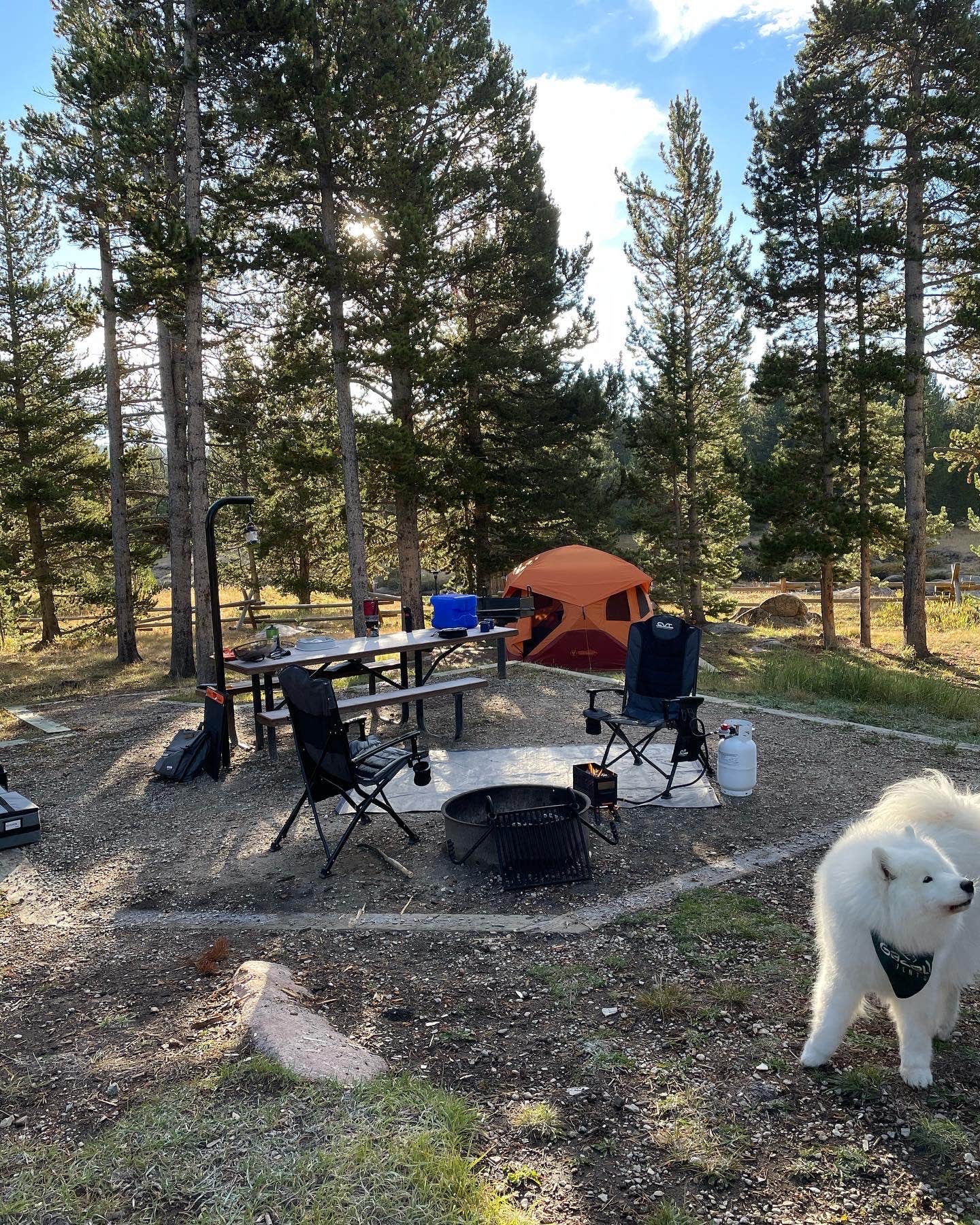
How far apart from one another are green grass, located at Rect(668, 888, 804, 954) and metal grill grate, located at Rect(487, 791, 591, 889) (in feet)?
1.85

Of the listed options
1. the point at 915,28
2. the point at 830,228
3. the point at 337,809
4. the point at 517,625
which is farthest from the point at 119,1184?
the point at 915,28

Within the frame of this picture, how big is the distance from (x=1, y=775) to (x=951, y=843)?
5.43m

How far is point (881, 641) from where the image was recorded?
16.1 m

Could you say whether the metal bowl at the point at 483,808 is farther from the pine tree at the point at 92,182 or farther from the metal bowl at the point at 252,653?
the pine tree at the point at 92,182

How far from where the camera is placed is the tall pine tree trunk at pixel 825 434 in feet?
48.7

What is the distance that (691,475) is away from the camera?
1712 centimetres

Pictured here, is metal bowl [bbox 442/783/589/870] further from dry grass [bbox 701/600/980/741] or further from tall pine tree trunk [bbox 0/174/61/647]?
tall pine tree trunk [bbox 0/174/61/647]

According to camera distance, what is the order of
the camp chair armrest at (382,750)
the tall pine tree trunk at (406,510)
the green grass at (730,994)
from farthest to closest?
the tall pine tree trunk at (406,510), the camp chair armrest at (382,750), the green grass at (730,994)

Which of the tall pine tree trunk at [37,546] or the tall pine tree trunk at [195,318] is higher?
the tall pine tree trunk at [195,318]

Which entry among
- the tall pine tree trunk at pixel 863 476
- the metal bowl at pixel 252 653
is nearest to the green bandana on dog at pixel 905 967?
the metal bowl at pixel 252 653

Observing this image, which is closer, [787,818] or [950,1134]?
[950,1134]

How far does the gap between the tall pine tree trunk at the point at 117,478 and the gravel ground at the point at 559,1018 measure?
10026 mm

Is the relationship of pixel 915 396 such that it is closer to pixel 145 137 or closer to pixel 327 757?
pixel 145 137

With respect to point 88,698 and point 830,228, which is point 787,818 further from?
point 830,228
